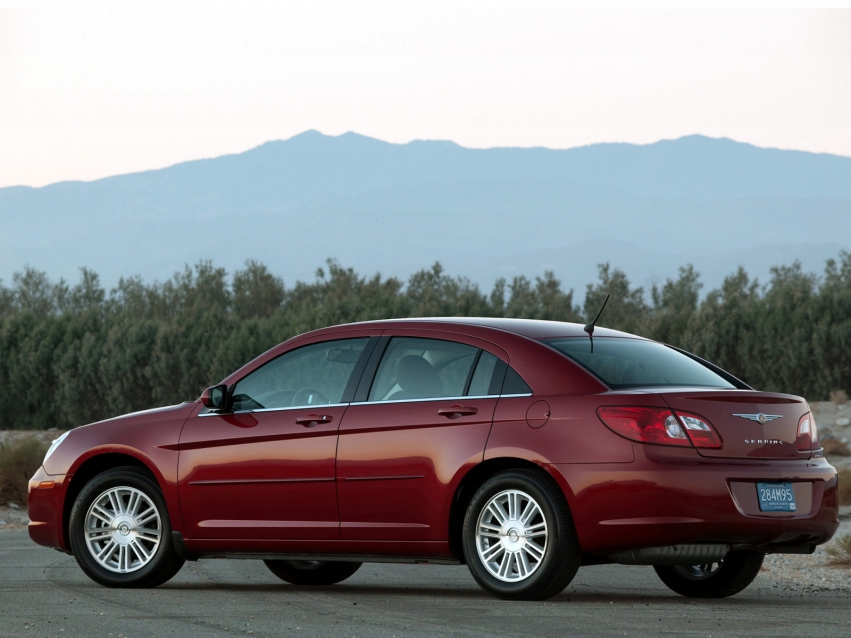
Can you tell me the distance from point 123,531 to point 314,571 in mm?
1334

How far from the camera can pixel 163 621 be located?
22.3 ft

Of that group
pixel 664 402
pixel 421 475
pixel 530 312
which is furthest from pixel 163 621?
pixel 530 312

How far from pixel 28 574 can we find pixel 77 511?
124 cm

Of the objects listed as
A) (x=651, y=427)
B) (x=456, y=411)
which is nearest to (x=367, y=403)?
(x=456, y=411)

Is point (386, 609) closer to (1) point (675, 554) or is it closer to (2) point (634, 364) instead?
(1) point (675, 554)

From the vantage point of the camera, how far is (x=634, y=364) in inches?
302

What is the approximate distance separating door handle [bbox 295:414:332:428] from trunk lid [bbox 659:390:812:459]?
80.0 inches

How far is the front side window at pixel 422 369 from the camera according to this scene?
25.4 ft

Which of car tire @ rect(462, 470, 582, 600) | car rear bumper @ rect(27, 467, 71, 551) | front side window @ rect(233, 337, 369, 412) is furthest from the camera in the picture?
car rear bumper @ rect(27, 467, 71, 551)

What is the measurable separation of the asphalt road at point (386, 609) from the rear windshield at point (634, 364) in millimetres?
1263

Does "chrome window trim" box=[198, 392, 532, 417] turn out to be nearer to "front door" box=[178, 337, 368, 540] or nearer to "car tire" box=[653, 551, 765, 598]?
"front door" box=[178, 337, 368, 540]

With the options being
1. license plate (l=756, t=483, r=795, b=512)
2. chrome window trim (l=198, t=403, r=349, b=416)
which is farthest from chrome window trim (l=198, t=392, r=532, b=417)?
license plate (l=756, t=483, r=795, b=512)

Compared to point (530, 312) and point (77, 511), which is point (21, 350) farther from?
point (77, 511)

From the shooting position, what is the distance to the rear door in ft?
24.5
